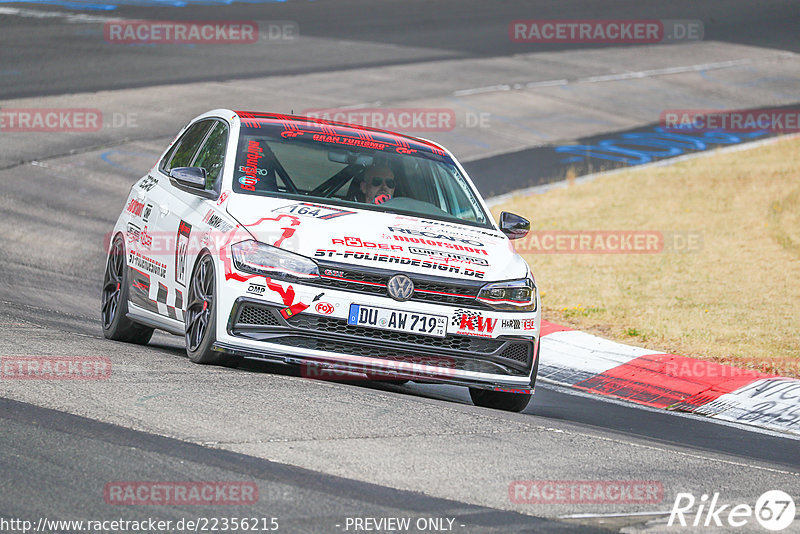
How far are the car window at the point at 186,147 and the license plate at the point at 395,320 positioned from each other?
2.57m

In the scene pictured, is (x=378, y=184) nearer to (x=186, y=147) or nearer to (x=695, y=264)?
(x=186, y=147)

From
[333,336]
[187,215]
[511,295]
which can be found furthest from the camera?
[187,215]

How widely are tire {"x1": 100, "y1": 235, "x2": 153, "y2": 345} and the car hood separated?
173 centimetres

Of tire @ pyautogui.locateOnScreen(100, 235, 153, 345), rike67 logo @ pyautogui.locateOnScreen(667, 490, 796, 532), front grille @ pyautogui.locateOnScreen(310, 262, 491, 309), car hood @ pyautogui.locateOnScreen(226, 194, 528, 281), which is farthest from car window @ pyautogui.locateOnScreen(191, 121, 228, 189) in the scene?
rike67 logo @ pyautogui.locateOnScreen(667, 490, 796, 532)

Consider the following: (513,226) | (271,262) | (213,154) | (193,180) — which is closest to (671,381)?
(513,226)

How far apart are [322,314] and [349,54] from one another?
22.2 m

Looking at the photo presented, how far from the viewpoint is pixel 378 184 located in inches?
338

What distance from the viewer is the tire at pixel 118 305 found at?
30.1 ft

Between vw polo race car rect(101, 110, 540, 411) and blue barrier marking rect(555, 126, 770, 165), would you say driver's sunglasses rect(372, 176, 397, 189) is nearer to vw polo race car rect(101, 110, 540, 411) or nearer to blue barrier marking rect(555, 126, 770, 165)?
vw polo race car rect(101, 110, 540, 411)

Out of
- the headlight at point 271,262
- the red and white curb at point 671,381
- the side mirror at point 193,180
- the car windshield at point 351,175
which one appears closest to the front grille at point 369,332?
the headlight at point 271,262

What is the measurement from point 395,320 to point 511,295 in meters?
0.82

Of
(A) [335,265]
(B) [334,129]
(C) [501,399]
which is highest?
(B) [334,129]

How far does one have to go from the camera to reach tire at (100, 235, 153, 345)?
9180 millimetres

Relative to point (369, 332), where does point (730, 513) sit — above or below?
below
